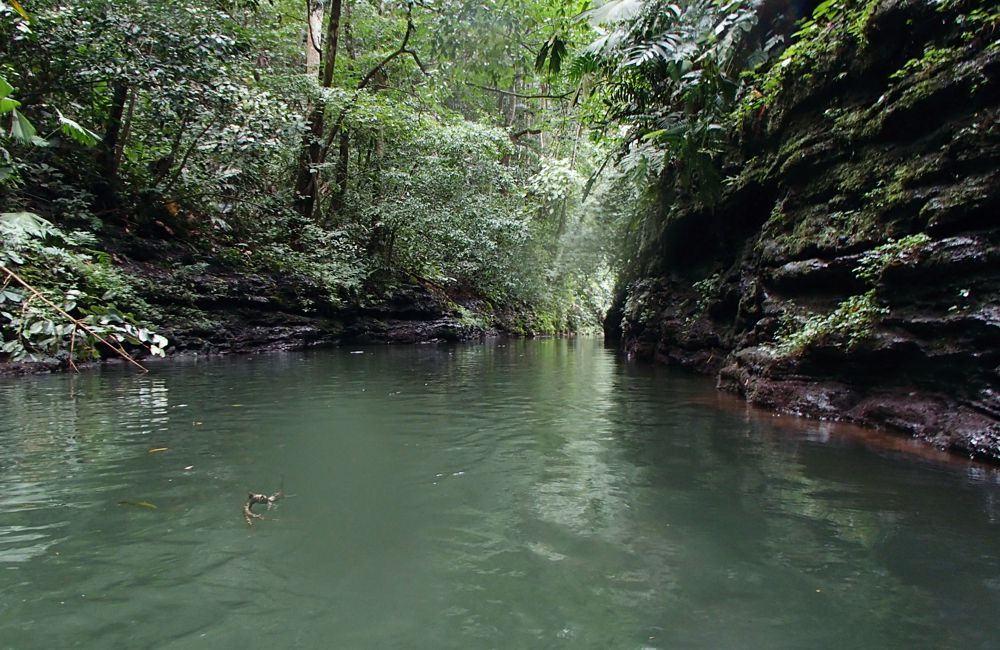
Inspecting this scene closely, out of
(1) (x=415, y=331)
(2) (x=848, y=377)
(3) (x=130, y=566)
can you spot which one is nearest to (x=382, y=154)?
(1) (x=415, y=331)

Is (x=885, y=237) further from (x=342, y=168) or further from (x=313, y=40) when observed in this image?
(x=342, y=168)

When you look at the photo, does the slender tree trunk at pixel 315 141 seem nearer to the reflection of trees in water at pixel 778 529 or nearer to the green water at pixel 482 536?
the green water at pixel 482 536

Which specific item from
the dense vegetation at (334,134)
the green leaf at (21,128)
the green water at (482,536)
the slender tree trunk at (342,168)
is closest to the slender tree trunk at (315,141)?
the dense vegetation at (334,134)

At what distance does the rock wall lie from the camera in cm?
483

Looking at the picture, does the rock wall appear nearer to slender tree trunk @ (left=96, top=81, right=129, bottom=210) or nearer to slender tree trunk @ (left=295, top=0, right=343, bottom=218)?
slender tree trunk @ (left=295, top=0, right=343, bottom=218)

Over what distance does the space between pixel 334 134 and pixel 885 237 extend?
1373 centimetres

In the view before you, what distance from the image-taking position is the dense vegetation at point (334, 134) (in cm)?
653

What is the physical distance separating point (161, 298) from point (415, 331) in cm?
847

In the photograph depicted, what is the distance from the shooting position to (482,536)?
2.94 metres

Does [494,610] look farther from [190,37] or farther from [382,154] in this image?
[382,154]

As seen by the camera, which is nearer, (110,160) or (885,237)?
(885,237)

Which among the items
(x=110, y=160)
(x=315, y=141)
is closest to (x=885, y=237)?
(x=315, y=141)

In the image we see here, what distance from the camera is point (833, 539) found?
2900 millimetres

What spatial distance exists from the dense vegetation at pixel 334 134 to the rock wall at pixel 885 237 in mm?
443
